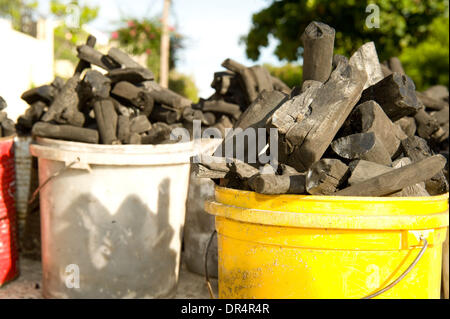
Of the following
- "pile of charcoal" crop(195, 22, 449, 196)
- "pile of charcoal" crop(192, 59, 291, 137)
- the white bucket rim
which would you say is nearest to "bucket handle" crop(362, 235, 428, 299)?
"pile of charcoal" crop(195, 22, 449, 196)

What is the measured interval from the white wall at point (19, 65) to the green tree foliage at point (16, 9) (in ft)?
19.3

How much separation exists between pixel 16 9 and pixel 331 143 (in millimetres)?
19404

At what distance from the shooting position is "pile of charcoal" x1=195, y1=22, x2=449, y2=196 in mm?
2383

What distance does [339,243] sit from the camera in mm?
2334

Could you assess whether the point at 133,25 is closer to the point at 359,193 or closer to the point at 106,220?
the point at 106,220

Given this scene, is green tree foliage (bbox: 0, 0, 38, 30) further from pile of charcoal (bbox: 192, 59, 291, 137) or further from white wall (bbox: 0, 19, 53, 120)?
pile of charcoal (bbox: 192, 59, 291, 137)

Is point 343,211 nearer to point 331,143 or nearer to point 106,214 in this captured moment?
point 331,143

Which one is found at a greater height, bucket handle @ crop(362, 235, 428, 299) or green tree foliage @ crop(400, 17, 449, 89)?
green tree foliage @ crop(400, 17, 449, 89)

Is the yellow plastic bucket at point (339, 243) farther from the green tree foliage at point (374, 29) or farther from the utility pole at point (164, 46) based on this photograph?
the utility pole at point (164, 46)

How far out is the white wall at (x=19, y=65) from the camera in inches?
315

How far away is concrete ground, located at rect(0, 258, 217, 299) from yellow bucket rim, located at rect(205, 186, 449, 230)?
1.80 meters

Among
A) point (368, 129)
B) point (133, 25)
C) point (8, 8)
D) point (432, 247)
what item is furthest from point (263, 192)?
point (8, 8)

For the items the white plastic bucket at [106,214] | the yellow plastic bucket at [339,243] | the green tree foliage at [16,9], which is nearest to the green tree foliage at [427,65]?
the white plastic bucket at [106,214]
